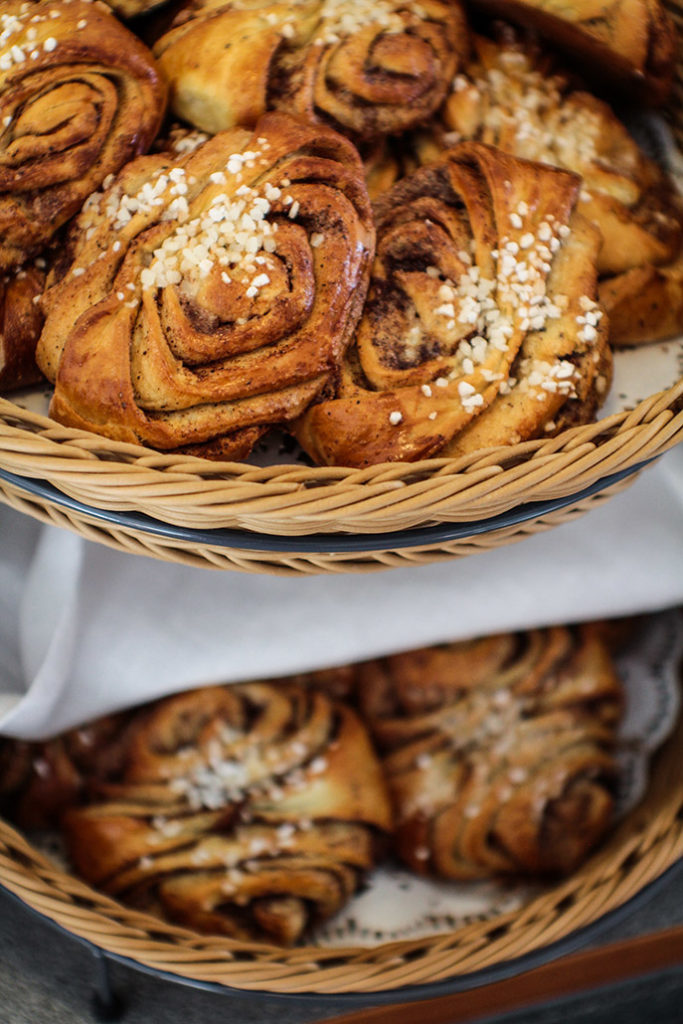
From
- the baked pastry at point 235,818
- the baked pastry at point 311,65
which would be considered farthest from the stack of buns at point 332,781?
the baked pastry at point 311,65

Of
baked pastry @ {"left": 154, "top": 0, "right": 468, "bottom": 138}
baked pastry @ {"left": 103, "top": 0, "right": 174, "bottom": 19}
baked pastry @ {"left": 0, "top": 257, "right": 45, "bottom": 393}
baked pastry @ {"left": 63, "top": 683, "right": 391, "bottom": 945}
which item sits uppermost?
baked pastry @ {"left": 103, "top": 0, "right": 174, "bottom": 19}

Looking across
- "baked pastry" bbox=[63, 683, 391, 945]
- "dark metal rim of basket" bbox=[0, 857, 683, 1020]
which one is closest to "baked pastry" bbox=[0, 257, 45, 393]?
"baked pastry" bbox=[63, 683, 391, 945]

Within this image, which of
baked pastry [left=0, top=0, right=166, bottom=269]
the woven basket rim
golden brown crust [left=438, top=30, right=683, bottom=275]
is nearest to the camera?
the woven basket rim

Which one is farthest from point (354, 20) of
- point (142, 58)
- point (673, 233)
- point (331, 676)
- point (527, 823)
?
point (527, 823)

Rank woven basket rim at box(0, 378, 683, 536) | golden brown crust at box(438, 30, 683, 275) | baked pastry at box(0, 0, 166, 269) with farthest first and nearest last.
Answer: golden brown crust at box(438, 30, 683, 275), baked pastry at box(0, 0, 166, 269), woven basket rim at box(0, 378, 683, 536)

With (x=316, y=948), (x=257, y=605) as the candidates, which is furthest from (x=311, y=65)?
(x=316, y=948)

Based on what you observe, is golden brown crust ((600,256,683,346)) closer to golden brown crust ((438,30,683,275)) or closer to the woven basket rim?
golden brown crust ((438,30,683,275))

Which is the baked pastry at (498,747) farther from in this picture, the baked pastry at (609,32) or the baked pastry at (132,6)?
the baked pastry at (132,6)

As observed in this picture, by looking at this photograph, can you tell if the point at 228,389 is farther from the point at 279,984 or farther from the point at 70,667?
the point at 279,984
